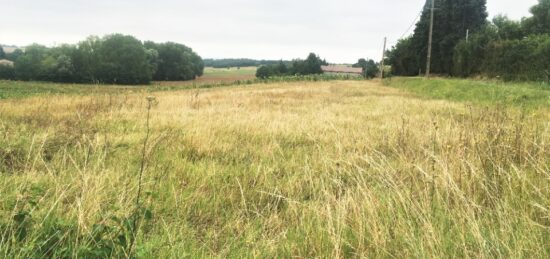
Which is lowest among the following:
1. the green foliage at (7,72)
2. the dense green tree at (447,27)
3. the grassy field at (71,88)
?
the grassy field at (71,88)

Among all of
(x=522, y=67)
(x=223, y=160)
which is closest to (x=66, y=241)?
(x=223, y=160)

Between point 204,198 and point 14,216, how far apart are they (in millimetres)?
1428

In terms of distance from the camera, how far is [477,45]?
28781mm

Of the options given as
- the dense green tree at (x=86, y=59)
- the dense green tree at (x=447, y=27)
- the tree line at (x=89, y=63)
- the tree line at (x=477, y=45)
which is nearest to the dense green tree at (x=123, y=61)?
the tree line at (x=89, y=63)

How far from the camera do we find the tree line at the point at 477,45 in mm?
20625

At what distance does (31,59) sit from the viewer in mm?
85750

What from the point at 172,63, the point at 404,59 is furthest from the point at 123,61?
the point at 404,59

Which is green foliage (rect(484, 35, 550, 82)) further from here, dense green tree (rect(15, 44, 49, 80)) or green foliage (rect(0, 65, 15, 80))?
green foliage (rect(0, 65, 15, 80))

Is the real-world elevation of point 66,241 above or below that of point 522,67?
below

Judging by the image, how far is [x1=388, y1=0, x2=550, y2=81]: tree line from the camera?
20.6 meters

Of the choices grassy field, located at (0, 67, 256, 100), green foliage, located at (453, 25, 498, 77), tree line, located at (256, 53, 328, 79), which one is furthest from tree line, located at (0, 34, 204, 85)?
green foliage, located at (453, 25, 498, 77)

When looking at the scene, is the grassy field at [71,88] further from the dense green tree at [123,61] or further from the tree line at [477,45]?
the tree line at [477,45]

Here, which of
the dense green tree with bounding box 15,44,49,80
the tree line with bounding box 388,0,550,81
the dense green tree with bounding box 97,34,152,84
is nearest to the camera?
the tree line with bounding box 388,0,550,81

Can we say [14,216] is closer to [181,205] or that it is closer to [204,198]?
[181,205]
